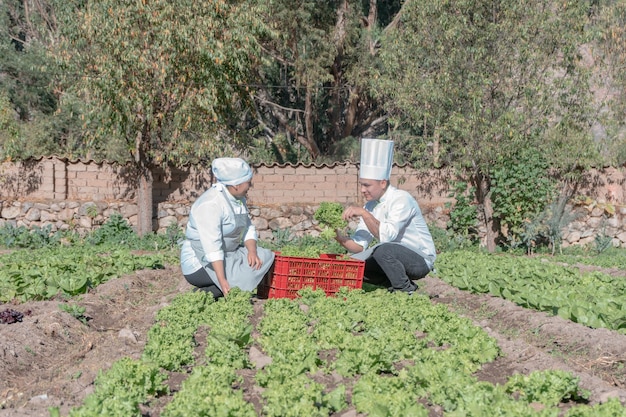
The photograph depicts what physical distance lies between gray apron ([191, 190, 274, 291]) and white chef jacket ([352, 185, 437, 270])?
1.08 meters

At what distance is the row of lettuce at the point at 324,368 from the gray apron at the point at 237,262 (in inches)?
9.9

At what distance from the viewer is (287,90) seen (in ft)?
89.6

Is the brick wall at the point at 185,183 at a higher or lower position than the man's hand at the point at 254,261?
lower

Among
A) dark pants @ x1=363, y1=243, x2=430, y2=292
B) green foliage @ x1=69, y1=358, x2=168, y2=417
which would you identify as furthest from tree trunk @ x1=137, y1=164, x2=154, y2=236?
green foliage @ x1=69, y1=358, x2=168, y2=417

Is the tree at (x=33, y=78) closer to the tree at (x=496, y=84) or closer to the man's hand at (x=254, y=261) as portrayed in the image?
the tree at (x=496, y=84)

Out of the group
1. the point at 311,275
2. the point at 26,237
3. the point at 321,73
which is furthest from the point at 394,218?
the point at 321,73

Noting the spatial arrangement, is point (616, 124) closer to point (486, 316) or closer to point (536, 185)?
point (536, 185)

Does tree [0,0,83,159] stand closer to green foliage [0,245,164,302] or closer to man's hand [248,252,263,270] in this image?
green foliage [0,245,164,302]

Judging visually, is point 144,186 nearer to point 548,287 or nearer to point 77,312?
point 77,312

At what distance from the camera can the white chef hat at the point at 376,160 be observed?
789cm

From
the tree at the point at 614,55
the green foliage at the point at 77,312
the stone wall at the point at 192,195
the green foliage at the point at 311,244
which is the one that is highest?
the tree at the point at 614,55

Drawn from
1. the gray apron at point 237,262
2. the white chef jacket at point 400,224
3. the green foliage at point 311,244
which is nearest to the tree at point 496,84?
the green foliage at point 311,244

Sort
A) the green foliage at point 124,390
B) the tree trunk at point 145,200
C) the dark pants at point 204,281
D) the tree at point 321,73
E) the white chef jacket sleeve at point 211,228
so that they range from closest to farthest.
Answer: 1. the green foliage at point 124,390
2. the white chef jacket sleeve at point 211,228
3. the dark pants at point 204,281
4. the tree trunk at point 145,200
5. the tree at point 321,73

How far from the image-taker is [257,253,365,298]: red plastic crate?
309 inches
